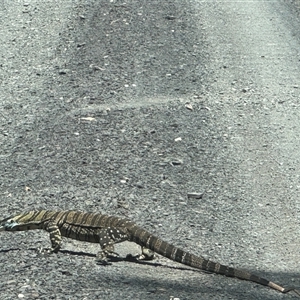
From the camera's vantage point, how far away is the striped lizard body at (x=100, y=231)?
651cm

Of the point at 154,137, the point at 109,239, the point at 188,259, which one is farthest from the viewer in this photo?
the point at 154,137

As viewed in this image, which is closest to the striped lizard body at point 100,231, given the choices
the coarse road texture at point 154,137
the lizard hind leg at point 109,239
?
the lizard hind leg at point 109,239

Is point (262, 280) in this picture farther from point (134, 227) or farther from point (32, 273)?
point (32, 273)

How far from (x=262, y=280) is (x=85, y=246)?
5.08 ft

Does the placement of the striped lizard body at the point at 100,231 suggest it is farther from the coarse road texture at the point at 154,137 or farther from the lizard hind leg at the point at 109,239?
the coarse road texture at the point at 154,137

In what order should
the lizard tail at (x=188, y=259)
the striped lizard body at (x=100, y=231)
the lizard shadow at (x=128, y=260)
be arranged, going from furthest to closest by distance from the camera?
the lizard shadow at (x=128, y=260) < the striped lizard body at (x=100, y=231) < the lizard tail at (x=188, y=259)

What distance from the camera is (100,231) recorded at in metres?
6.83

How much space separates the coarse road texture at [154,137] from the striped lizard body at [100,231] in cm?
10

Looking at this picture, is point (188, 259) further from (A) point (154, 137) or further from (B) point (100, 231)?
(A) point (154, 137)

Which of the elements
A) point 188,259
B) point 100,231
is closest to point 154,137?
point 100,231

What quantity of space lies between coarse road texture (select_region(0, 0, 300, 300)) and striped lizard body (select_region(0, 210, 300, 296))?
104mm

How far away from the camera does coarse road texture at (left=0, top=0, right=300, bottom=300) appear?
21.4 ft

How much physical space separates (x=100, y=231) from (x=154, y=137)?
2.74 metres

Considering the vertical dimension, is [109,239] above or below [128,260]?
above
